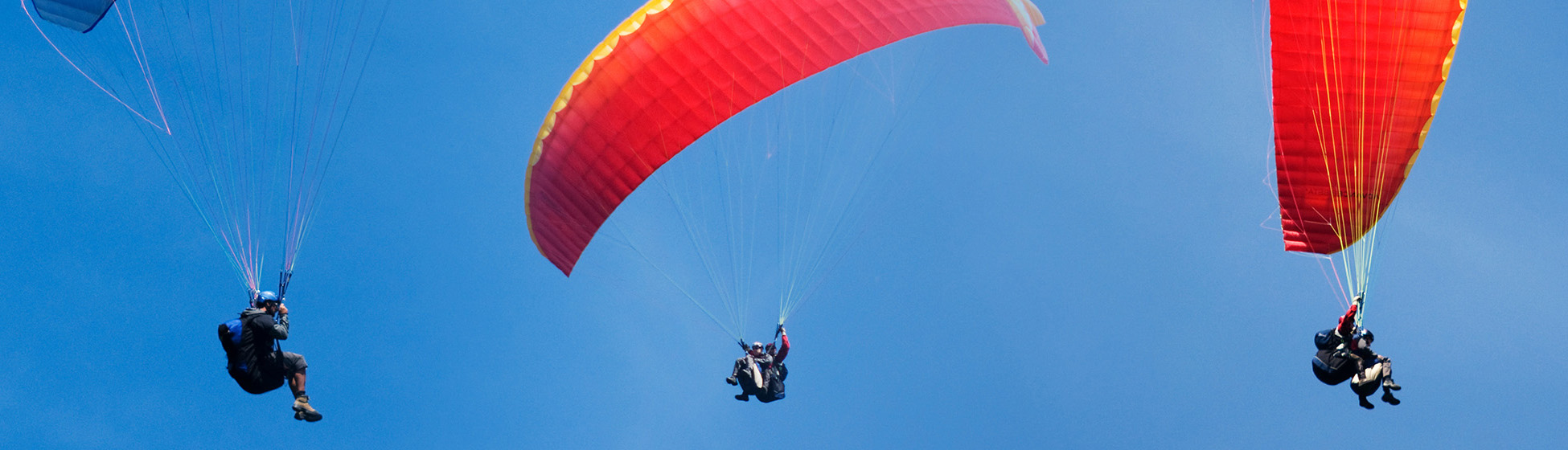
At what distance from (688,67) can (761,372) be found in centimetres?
338

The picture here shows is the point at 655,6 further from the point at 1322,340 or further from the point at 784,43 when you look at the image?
the point at 1322,340

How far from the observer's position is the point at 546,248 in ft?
64.9

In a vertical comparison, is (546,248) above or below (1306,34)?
below

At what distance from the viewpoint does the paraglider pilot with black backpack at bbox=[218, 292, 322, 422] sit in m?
16.7

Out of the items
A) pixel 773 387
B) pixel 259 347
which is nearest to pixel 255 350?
pixel 259 347

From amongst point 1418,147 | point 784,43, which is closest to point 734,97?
point 784,43

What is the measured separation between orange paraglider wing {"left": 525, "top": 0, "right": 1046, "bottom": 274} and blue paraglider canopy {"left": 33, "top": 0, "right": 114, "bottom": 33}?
13.3 ft

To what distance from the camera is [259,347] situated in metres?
16.8

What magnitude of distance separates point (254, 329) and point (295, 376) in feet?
2.50

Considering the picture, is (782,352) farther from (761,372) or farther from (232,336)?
(232,336)

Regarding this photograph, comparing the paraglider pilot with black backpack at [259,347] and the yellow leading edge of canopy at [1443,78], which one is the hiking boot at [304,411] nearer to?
the paraglider pilot with black backpack at [259,347]

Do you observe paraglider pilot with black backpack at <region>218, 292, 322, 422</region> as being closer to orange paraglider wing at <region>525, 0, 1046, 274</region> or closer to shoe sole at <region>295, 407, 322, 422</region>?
shoe sole at <region>295, 407, 322, 422</region>

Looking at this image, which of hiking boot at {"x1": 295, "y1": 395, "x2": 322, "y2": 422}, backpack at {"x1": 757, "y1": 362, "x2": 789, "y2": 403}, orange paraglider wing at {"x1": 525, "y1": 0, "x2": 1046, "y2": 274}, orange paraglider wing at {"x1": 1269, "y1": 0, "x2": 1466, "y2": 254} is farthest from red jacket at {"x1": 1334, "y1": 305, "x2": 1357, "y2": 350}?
hiking boot at {"x1": 295, "y1": 395, "x2": 322, "y2": 422}

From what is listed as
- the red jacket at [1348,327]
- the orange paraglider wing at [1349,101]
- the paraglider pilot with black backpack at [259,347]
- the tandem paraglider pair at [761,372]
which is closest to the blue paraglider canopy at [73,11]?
the paraglider pilot with black backpack at [259,347]
